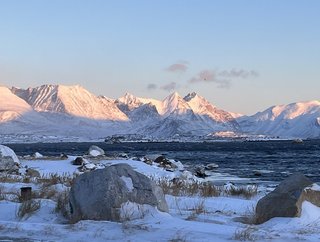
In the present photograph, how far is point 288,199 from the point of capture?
32.6 ft

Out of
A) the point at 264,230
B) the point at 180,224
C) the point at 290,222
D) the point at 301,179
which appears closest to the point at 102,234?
the point at 180,224

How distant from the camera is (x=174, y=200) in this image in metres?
12.7

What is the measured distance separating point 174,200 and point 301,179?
11.0 feet

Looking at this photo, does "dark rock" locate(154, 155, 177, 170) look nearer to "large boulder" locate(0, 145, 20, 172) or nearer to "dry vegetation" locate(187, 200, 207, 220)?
"large boulder" locate(0, 145, 20, 172)

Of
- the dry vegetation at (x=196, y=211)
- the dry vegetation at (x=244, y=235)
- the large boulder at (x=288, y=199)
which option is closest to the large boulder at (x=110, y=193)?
the dry vegetation at (x=196, y=211)

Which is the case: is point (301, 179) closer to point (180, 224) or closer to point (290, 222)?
point (290, 222)

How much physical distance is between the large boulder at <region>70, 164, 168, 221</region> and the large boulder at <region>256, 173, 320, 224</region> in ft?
6.08

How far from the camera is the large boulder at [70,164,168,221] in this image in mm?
9500

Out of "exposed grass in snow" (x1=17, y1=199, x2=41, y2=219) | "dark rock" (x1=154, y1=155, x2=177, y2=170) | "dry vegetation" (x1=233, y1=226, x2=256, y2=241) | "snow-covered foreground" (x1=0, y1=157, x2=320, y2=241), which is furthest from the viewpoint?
"dark rock" (x1=154, y1=155, x2=177, y2=170)

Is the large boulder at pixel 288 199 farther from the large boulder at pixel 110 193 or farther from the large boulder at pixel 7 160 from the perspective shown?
the large boulder at pixel 7 160

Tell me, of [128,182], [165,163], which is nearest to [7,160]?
[165,163]

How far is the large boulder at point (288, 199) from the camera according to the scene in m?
9.81

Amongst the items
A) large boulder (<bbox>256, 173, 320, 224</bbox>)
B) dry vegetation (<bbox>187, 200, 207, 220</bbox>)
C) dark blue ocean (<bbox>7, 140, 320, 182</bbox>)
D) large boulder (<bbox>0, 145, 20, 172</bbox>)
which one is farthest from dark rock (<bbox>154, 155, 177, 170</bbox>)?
large boulder (<bbox>256, 173, 320, 224</bbox>)

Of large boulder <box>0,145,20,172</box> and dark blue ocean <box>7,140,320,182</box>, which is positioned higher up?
large boulder <box>0,145,20,172</box>
